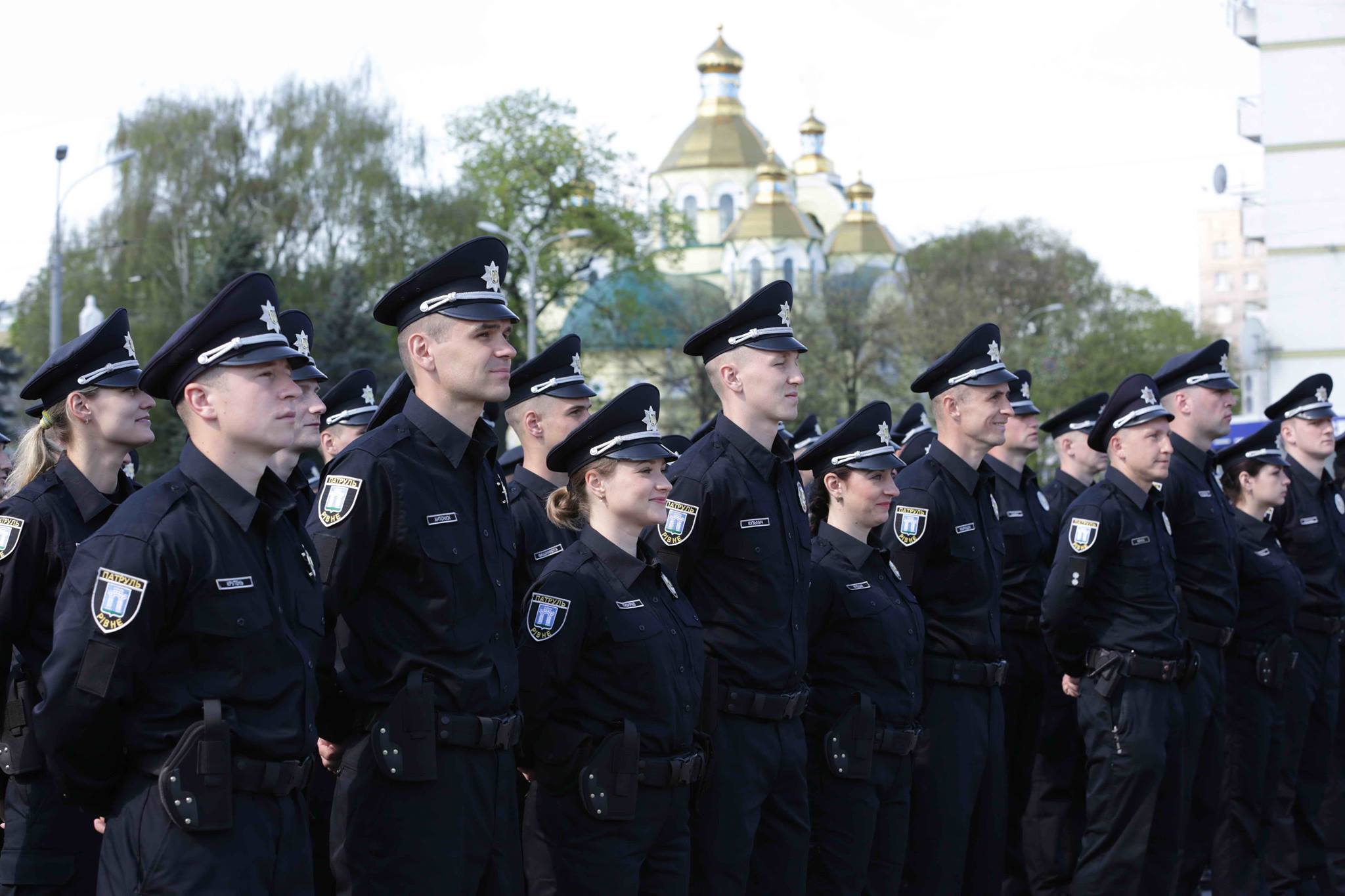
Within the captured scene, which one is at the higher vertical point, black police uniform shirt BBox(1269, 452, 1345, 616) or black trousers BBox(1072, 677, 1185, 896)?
black police uniform shirt BBox(1269, 452, 1345, 616)

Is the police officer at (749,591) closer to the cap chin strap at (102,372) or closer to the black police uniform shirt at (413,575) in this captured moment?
the black police uniform shirt at (413,575)

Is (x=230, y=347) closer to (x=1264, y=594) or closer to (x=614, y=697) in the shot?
(x=614, y=697)

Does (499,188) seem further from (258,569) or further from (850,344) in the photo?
(258,569)

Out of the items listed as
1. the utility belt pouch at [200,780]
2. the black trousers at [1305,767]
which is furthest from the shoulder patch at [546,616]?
the black trousers at [1305,767]

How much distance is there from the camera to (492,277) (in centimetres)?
522

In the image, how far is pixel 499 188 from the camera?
5259 cm

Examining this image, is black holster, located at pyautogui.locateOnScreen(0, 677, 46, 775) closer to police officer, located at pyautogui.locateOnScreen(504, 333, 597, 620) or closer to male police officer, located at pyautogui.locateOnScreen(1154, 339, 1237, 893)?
police officer, located at pyautogui.locateOnScreen(504, 333, 597, 620)

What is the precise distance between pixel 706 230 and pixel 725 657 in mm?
83595

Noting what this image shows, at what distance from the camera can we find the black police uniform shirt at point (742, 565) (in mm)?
6129

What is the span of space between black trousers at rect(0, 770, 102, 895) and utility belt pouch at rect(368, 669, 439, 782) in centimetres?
122

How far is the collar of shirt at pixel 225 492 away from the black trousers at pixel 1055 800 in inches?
211

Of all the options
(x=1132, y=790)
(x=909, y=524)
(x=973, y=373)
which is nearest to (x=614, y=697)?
(x=909, y=524)

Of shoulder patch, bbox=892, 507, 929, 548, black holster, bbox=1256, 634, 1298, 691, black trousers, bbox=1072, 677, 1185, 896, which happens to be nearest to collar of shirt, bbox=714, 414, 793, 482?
shoulder patch, bbox=892, 507, 929, 548

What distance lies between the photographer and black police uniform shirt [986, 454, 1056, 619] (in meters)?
8.98
